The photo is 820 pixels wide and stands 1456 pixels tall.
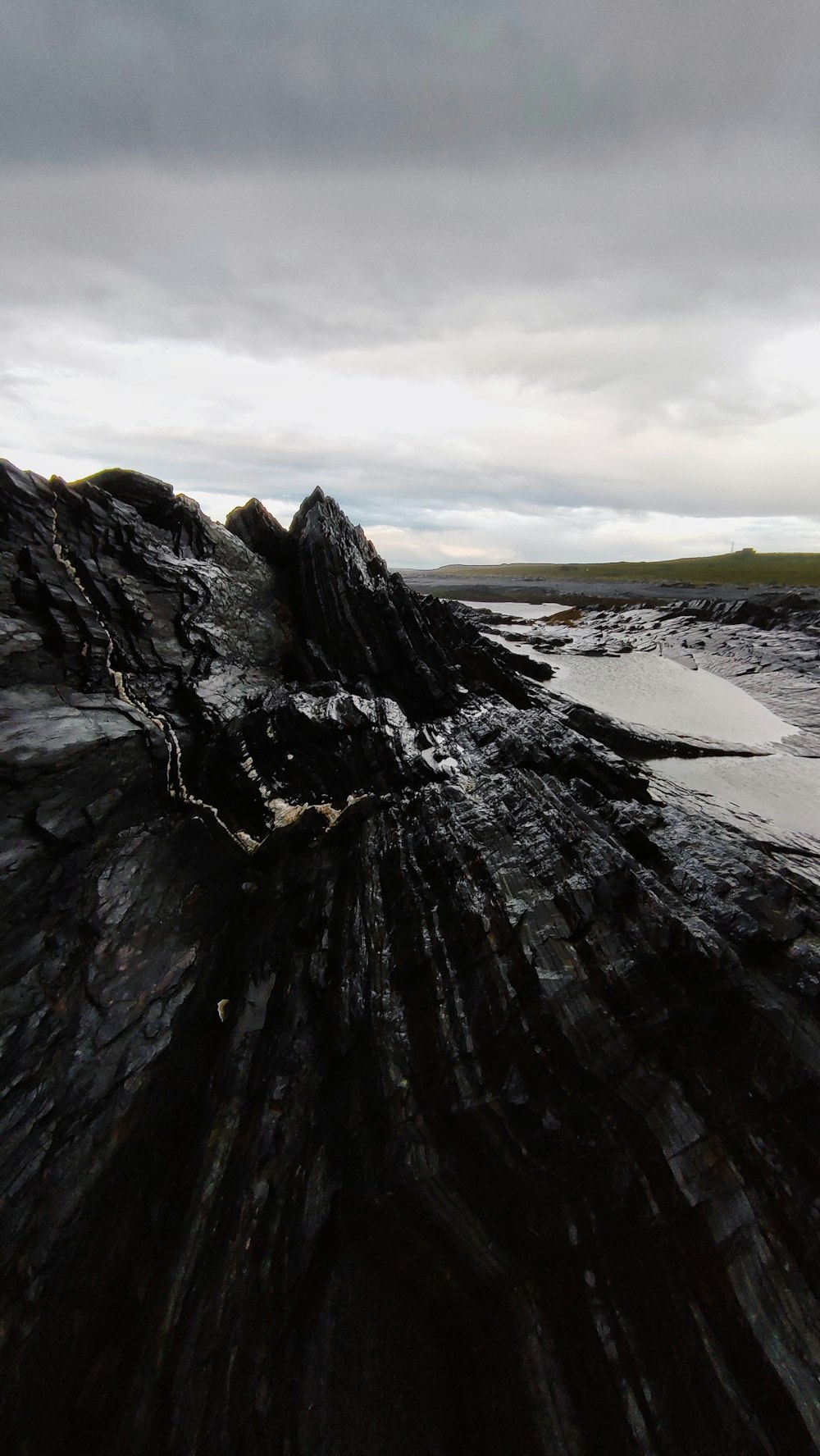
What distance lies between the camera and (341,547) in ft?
68.6

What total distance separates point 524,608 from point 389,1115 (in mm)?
83552

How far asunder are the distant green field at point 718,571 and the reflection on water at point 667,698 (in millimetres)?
63056

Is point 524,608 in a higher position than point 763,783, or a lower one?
higher

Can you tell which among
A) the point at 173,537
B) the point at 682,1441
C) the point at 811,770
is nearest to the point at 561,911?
the point at 682,1441

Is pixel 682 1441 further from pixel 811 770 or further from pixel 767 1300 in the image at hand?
pixel 811 770

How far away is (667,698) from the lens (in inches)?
1233

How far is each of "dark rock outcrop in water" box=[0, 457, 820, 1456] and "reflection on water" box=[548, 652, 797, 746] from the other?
15.0 m

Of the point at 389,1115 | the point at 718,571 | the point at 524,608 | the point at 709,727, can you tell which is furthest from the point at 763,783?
the point at 718,571

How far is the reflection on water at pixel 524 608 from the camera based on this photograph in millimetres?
73631

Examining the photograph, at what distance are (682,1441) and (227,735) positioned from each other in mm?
12629

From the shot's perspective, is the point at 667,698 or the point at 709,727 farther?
the point at 667,698

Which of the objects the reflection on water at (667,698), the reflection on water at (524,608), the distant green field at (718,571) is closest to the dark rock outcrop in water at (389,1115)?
the reflection on water at (667,698)

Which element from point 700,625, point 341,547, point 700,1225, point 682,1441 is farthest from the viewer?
point 700,625

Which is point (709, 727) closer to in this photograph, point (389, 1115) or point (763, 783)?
point (763, 783)
